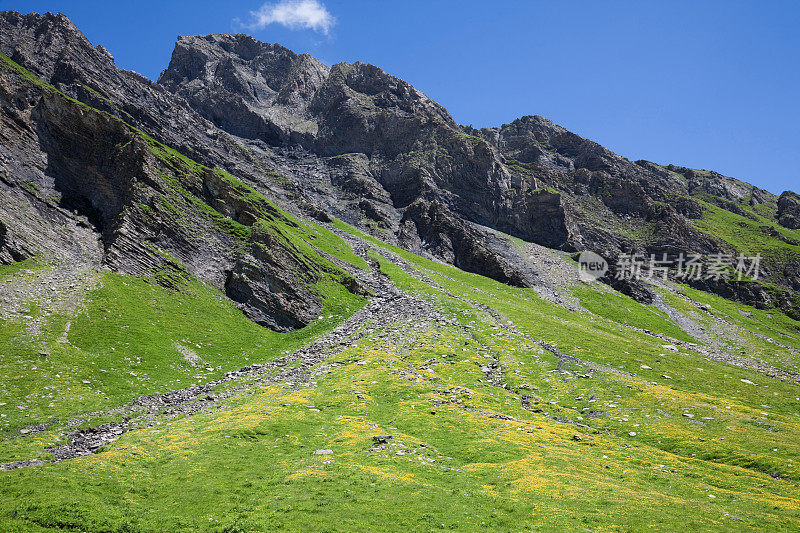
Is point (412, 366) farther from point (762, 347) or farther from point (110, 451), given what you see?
point (762, 347)

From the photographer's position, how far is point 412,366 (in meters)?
48.6

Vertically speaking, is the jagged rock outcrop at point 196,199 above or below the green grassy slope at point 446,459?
above

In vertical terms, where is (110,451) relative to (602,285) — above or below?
below

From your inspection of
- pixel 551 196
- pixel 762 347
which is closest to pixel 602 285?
pixel 762 347

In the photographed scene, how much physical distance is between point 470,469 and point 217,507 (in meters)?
13.7

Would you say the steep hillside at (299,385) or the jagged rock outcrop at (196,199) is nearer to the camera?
the steep hillside at (299,385)

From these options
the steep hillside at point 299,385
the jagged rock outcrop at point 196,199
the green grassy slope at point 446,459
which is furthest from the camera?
the jagged rock outcrop at point 196,199
